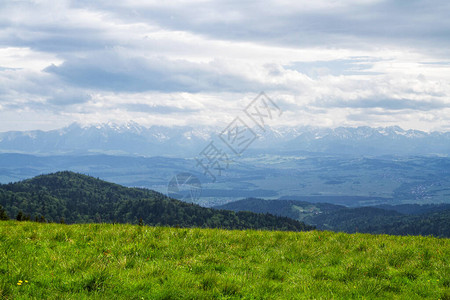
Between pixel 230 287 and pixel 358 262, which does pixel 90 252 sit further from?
pixel 358 262

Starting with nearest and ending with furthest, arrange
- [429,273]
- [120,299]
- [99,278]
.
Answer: [120,299] → [99,278] → [429,273]

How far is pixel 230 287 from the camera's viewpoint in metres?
8.76

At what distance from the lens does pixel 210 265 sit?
10672 millimetres

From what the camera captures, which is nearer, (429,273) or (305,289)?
(305,289)

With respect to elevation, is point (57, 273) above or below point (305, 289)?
above

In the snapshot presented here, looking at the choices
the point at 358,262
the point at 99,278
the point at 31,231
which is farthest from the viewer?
the point at 31,231

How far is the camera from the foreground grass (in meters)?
8.41

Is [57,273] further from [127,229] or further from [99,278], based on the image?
[127,229]

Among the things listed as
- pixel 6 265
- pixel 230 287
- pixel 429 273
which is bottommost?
pixel 429 273

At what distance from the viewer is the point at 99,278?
28.0 ft

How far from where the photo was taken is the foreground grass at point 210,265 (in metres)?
8.41

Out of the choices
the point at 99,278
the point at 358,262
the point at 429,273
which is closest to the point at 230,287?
the point at 99,278

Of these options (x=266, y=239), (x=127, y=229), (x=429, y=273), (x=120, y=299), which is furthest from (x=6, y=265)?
(x=429, y=273)

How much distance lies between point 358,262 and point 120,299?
26.1 ft
